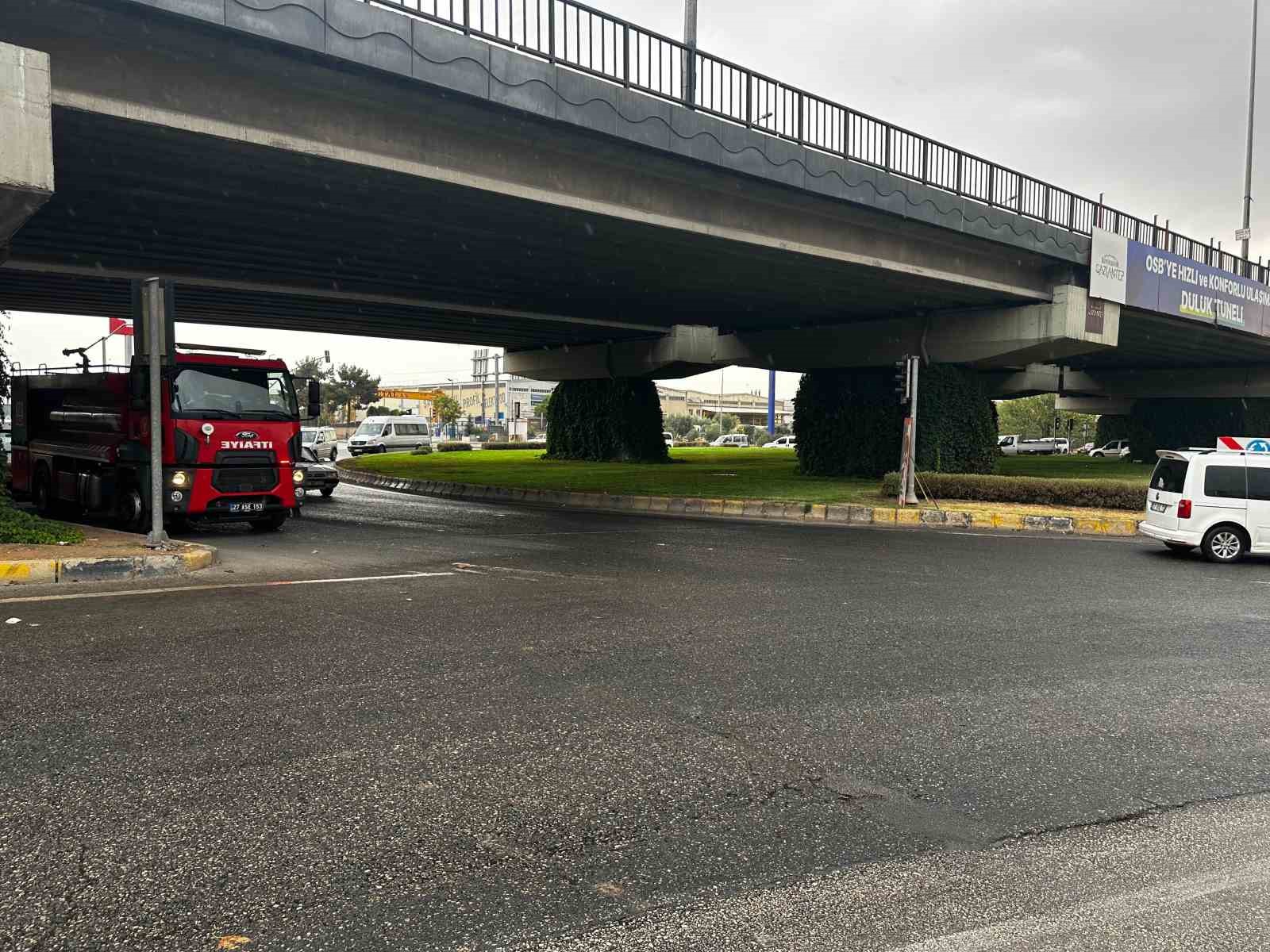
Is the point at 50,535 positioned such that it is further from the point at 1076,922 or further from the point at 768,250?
the point at 768,250

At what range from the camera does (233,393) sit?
13.5m

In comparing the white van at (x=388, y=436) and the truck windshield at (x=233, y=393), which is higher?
the truck windshield at (x=233, y=393)

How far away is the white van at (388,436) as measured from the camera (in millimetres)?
45969

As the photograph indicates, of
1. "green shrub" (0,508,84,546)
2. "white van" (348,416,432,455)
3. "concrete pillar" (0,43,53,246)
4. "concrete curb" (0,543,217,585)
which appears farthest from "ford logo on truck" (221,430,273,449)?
"white van" (348,416,432,455)

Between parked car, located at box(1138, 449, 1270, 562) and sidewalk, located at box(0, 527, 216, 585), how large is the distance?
1308 centimetres

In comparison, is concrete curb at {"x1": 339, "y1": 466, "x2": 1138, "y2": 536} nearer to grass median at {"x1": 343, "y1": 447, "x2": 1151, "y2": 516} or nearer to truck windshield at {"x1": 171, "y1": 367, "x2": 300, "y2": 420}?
grass median at {"x1": 343, "y1": 447, "x2": 1151, "y2": 516}

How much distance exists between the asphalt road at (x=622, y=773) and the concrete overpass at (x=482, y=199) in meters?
5.95

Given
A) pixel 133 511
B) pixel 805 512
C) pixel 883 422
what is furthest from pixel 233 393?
pixel 883 422

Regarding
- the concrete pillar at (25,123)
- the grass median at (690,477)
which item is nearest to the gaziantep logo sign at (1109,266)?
the grass median at (690,477)

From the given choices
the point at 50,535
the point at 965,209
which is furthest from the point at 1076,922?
the point at 965,209

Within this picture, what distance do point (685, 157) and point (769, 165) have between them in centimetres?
190

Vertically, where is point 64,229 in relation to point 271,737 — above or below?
above

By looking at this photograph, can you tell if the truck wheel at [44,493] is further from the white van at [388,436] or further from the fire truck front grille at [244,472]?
the white van at [388,436]

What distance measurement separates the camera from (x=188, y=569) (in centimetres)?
1023
